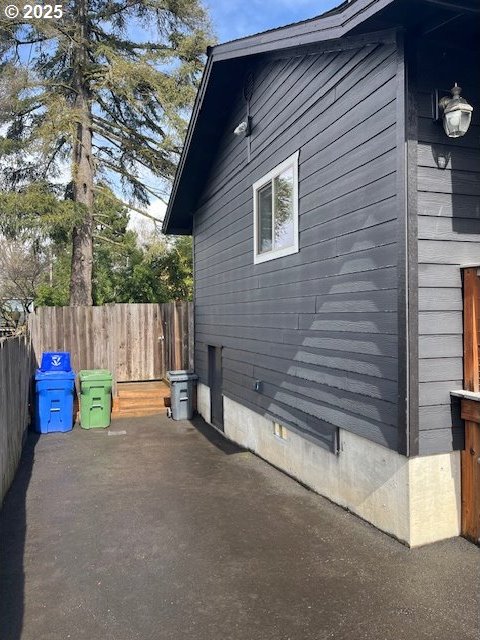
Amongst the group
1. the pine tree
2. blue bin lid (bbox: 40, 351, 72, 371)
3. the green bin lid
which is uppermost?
the pine tree

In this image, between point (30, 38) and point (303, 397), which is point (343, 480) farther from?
point (30, 38)

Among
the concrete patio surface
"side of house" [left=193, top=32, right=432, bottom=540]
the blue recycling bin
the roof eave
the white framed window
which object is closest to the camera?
the concrete patio surface

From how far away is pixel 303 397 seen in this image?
5.05 m

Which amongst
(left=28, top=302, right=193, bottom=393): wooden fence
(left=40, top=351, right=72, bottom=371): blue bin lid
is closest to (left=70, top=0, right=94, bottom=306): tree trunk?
(left=28, top=302, right=193, bottom=393): wooden fence

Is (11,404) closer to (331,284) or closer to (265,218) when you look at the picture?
(265,218)

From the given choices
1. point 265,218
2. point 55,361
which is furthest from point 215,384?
point 265,218

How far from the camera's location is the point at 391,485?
11.9 ft

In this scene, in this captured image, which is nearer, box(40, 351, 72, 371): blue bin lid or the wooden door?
the wooden door

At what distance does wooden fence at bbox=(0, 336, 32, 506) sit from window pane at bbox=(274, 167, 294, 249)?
3273 millimetres

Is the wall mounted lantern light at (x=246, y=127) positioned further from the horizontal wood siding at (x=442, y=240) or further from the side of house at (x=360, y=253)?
the horizontal wood siding at (x=442, y=240)

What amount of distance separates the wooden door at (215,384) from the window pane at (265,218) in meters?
2.57

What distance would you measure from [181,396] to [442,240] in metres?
6.34

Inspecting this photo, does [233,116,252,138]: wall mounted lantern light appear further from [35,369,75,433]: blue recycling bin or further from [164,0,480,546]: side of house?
[35,369,75,433]: blue recycling bin

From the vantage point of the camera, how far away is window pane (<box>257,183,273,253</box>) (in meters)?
5.94
